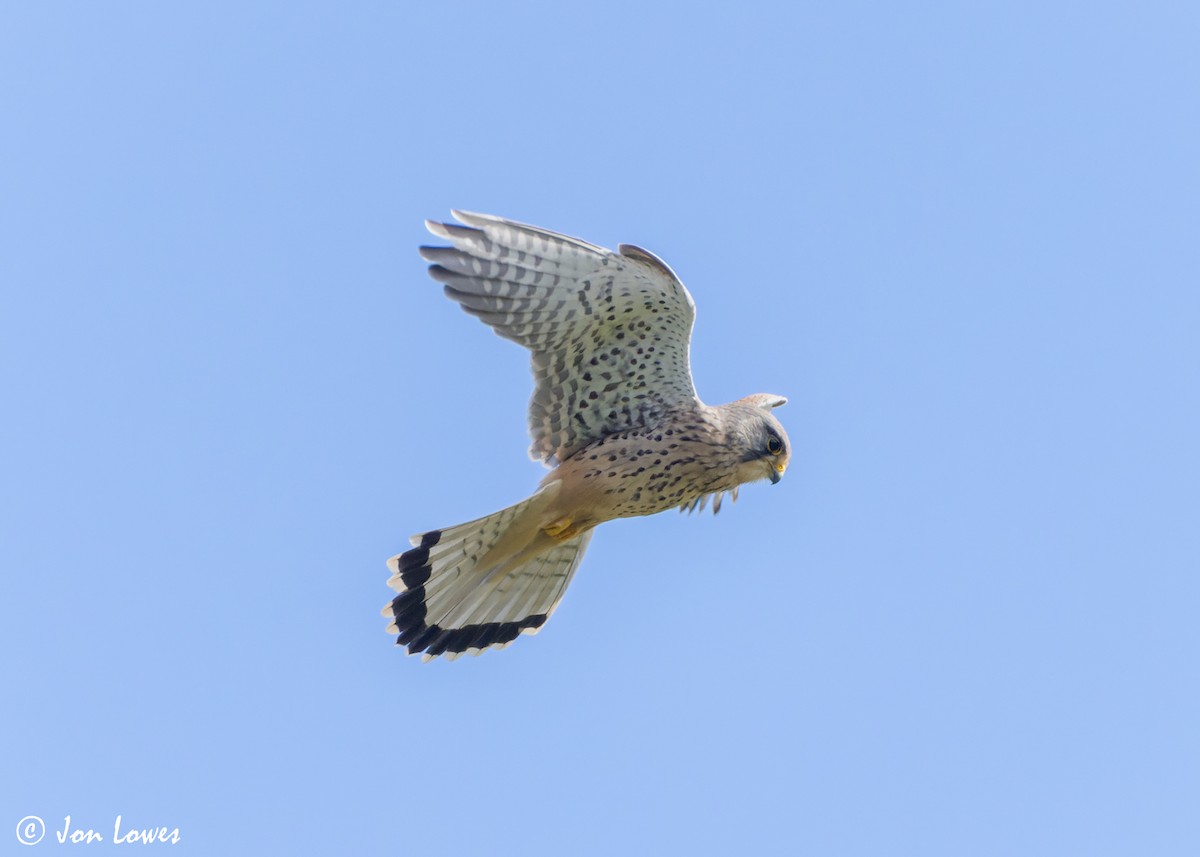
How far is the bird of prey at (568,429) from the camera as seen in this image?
25.4 feet

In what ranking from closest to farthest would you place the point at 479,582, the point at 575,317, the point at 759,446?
the point at 575,317 → the point at 759,446 → the point at 479,582

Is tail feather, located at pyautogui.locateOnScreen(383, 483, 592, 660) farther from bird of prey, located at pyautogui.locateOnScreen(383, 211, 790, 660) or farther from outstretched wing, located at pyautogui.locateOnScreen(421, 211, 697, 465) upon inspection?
outstretched wing, located at pyautogui.locateOnScreen(421, 211, 697, 465)

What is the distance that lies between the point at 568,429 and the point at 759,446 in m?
1.04

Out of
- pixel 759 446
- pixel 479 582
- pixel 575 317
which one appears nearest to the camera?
pixel 575 317

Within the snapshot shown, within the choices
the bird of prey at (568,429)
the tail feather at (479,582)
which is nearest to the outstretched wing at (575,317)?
the bird of prey at (568,429)

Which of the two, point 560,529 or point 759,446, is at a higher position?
point 759,446

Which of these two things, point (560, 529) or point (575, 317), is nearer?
point (575, 317)

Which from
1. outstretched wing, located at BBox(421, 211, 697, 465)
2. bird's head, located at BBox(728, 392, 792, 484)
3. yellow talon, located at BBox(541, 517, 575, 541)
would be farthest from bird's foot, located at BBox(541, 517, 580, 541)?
bird's head, located at BBox(728, 392, 792, 484)

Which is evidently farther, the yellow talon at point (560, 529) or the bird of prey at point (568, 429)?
the yellow talon at point (560, 529)

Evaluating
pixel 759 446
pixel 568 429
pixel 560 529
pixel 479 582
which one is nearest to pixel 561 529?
pixel 560 529

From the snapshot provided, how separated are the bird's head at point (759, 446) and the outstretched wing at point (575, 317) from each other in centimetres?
33

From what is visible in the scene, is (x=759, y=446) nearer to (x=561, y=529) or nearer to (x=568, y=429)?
(x=568, y=429)

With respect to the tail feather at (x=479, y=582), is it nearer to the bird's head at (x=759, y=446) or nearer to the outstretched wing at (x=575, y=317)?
the outstretched wing at (x=575, y=317)

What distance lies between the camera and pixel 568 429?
8.42 m
